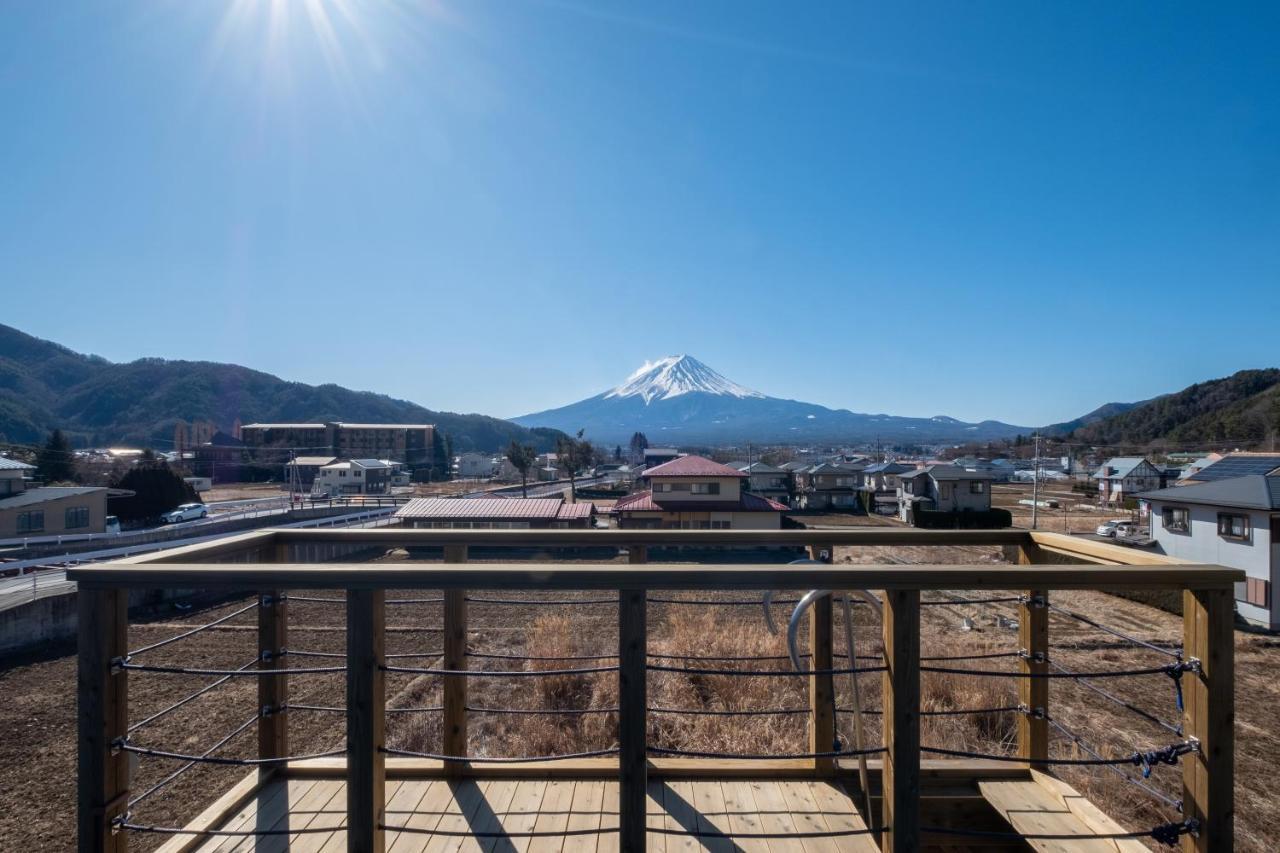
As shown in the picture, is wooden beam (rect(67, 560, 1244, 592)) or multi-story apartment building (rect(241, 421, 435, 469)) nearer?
wooden beam (rect(67, 560, 1244, 592))

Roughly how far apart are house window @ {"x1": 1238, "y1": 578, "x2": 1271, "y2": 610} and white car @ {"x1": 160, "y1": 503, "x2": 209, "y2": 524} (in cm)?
3176

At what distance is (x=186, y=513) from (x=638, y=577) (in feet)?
92.3

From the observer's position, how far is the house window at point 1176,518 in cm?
1466

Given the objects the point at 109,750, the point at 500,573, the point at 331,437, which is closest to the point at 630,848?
the point at 500,573

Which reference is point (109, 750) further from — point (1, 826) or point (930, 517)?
point (930, 517)

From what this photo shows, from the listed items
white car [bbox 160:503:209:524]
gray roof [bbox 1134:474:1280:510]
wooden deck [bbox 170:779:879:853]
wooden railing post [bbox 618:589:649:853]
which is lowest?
white car [bbox 160:503:209:524]

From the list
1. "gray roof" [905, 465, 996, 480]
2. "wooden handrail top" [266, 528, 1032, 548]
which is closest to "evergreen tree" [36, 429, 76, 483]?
"wooden handrail top" [266, 528, 1032, 548]

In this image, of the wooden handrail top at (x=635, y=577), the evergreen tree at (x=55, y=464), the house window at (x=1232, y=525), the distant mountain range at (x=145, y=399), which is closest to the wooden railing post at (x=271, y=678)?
the wooden handrail top at (x=635, y=577)

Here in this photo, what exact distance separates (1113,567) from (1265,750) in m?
8.10

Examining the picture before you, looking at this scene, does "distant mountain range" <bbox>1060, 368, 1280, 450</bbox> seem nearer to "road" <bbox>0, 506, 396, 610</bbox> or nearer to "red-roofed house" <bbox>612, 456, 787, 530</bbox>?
"red-roofed house" <bbox>612, 456, 787, 530</bbox>

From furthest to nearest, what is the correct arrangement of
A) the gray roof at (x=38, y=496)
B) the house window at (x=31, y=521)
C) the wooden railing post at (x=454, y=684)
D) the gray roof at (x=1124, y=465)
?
1. the gray roof at (x=1124, y=465)
2. the house window at (x=31, y=521)
3. the gray roof at (x=38, y=496)
4. the wooden railing post at (x=454, y=684)

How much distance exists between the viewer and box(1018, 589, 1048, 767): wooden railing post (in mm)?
2203

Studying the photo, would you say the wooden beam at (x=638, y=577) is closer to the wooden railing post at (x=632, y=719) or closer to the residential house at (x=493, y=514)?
the wooden railing post at (x=632, y=719)

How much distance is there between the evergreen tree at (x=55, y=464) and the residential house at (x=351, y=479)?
455 inches
